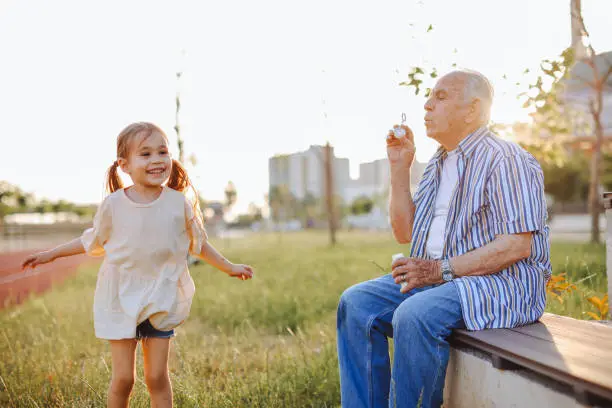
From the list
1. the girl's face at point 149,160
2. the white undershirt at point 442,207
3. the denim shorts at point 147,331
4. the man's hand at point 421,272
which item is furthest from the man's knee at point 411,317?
the girl's face at point 149,160

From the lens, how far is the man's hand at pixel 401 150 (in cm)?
286

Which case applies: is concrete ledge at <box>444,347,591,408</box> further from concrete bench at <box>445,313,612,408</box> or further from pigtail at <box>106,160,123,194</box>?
pigtail at <box>106,160,123,194</box>

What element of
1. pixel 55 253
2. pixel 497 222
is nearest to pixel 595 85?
pixel 497 222

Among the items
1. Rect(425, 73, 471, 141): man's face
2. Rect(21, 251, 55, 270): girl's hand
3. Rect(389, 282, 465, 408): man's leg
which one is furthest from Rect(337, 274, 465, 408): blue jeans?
Rect(21, 251, 55, 270): girl's hand

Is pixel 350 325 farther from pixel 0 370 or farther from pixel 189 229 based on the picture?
pixel 0 370

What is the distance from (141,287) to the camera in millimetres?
2383

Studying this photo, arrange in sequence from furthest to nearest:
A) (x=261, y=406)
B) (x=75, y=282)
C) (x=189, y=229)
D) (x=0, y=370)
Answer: (x=75, y=282) → (x=0, y=370) → (x=261, y=406) → (x=189, y=229)

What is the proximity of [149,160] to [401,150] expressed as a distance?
1.24 m

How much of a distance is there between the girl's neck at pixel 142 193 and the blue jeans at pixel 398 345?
0.99 metres

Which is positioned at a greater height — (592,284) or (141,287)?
(141,287)

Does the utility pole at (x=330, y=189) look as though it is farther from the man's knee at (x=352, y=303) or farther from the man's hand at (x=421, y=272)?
the man's hand at (x=421, y=272)

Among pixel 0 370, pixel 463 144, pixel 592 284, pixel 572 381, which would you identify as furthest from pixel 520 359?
pixel 0 370

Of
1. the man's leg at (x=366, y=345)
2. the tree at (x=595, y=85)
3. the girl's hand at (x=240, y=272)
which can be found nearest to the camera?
the man's leg at (x=366, y=345)

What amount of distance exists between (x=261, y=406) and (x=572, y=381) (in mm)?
1738
